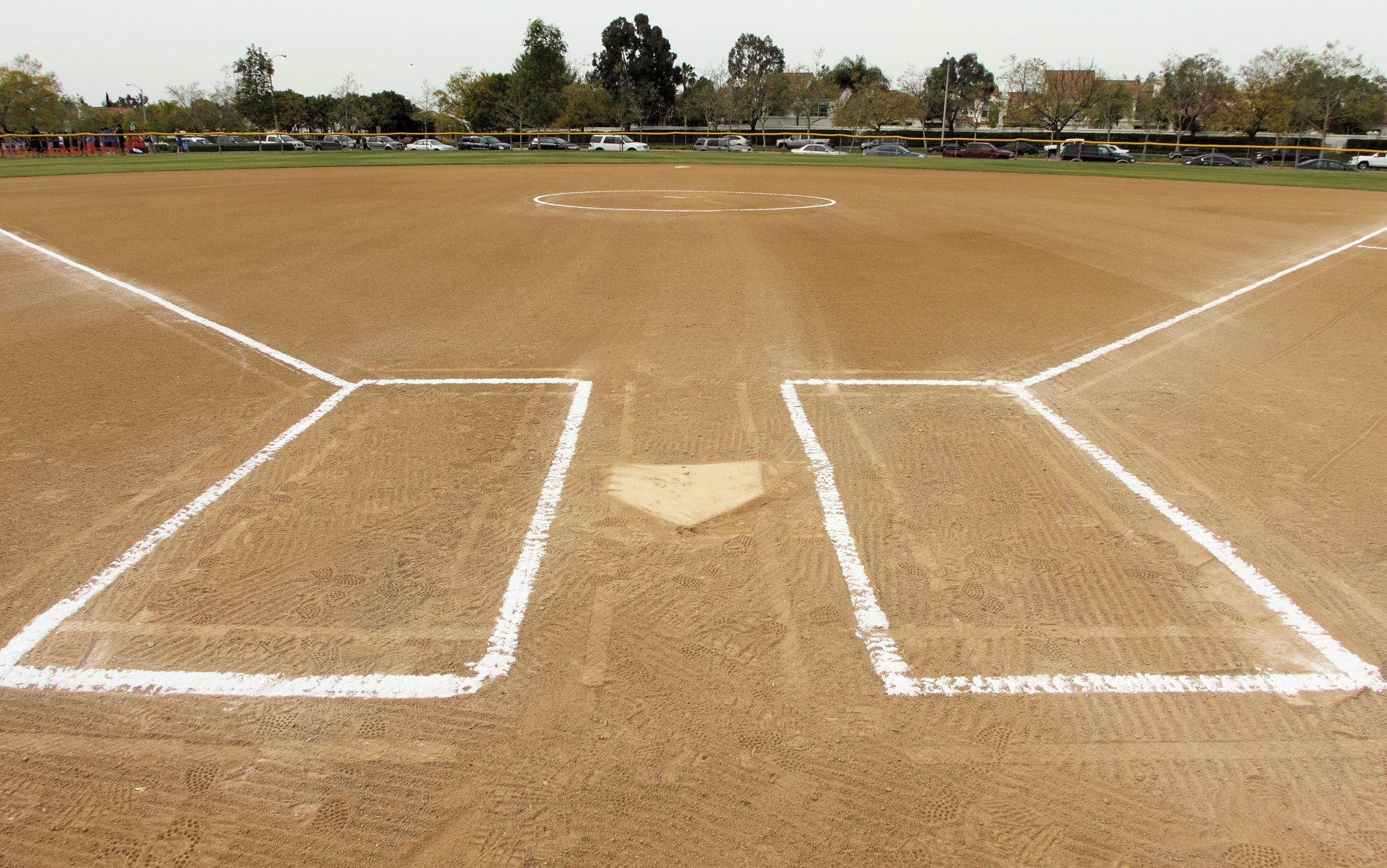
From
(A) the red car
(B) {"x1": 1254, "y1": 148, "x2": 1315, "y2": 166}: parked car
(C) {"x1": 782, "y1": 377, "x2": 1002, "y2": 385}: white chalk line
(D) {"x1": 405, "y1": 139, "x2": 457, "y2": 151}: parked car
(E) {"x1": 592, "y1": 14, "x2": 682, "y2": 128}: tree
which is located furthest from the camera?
(E) {"x1": 592, "y1": 14, "x2": 682, "y2": 128}: tree

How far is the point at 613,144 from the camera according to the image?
5391 cm

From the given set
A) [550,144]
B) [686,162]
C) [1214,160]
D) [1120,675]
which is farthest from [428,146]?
[1120,675]

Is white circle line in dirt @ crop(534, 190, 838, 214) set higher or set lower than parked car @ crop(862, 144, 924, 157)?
lower

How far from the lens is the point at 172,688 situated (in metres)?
3.25

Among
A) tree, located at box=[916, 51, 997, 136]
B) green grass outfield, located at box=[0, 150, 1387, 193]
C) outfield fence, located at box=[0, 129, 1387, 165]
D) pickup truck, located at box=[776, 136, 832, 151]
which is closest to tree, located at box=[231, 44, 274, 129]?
outfield fence, located at box=[0, 129, 1387, 165]

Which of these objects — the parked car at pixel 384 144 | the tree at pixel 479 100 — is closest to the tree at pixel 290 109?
the tree at pixel 479 100

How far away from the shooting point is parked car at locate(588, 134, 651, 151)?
5378 cm

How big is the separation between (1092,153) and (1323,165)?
15117 millimetres

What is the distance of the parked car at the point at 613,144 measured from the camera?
53.8 metres

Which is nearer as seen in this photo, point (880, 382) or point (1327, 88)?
point (880, 382)

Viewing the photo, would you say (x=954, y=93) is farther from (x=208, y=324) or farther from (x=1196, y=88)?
(x=208, y=324)

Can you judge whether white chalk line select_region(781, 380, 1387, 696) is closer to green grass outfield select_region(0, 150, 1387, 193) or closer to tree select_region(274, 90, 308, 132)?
green grass outfield select_region(0, 150, 1387, 193)

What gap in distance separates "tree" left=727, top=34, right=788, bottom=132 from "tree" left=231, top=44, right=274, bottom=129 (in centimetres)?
4062

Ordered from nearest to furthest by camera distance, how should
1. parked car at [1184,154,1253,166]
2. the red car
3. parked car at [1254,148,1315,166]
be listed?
1. parked car at [1184,154,1253,166]
2. parked car at [1254,148,1315,166]
3. the red car
